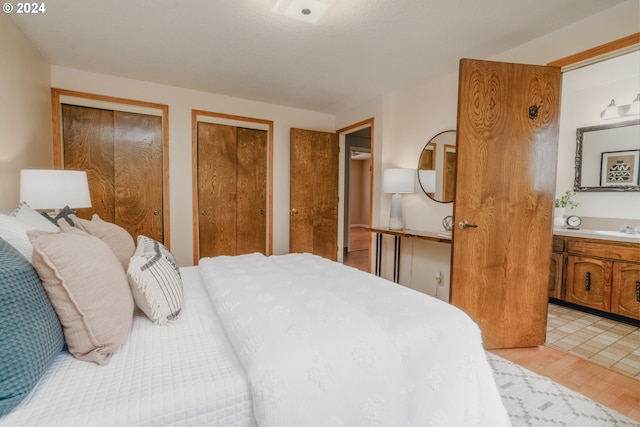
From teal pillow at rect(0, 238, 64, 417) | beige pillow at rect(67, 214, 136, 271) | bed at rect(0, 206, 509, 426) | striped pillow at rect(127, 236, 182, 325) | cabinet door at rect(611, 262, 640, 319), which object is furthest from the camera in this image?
cabinet door at rect(611, 262, 640, 319)

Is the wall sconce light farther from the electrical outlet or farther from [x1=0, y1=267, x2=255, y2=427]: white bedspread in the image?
[x1=0, y1=267, x2=255, y2=427]: white bedspread

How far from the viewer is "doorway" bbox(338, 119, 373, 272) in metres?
4.91

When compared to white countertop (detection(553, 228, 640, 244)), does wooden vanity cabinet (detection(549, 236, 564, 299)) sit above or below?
below

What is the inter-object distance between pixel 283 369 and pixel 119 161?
3395 mm

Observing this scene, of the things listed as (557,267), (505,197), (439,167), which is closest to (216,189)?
(439,167)

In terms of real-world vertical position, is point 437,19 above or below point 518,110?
above

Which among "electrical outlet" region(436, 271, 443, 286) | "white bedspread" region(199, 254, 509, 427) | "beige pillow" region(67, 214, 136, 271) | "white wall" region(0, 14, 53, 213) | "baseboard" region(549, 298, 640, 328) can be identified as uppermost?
"white wall" region(0, 14, 53, 213)

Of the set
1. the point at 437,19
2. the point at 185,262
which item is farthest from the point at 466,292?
the point at 185,262

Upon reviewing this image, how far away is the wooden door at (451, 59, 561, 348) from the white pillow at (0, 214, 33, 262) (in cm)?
230

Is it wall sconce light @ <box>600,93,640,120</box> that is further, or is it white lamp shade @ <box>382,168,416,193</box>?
white lamp shade @ <box>382,168,416,193</box>

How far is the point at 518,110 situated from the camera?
2.14 metres

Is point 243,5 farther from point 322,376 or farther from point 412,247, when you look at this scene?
point 412,247

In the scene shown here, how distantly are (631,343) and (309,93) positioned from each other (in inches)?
153

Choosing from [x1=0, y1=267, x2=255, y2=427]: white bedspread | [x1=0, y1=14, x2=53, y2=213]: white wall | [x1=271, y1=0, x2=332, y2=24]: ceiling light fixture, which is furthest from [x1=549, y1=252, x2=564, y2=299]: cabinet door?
[x1=0, y1=14, x2=53, y2=213]: white wall
